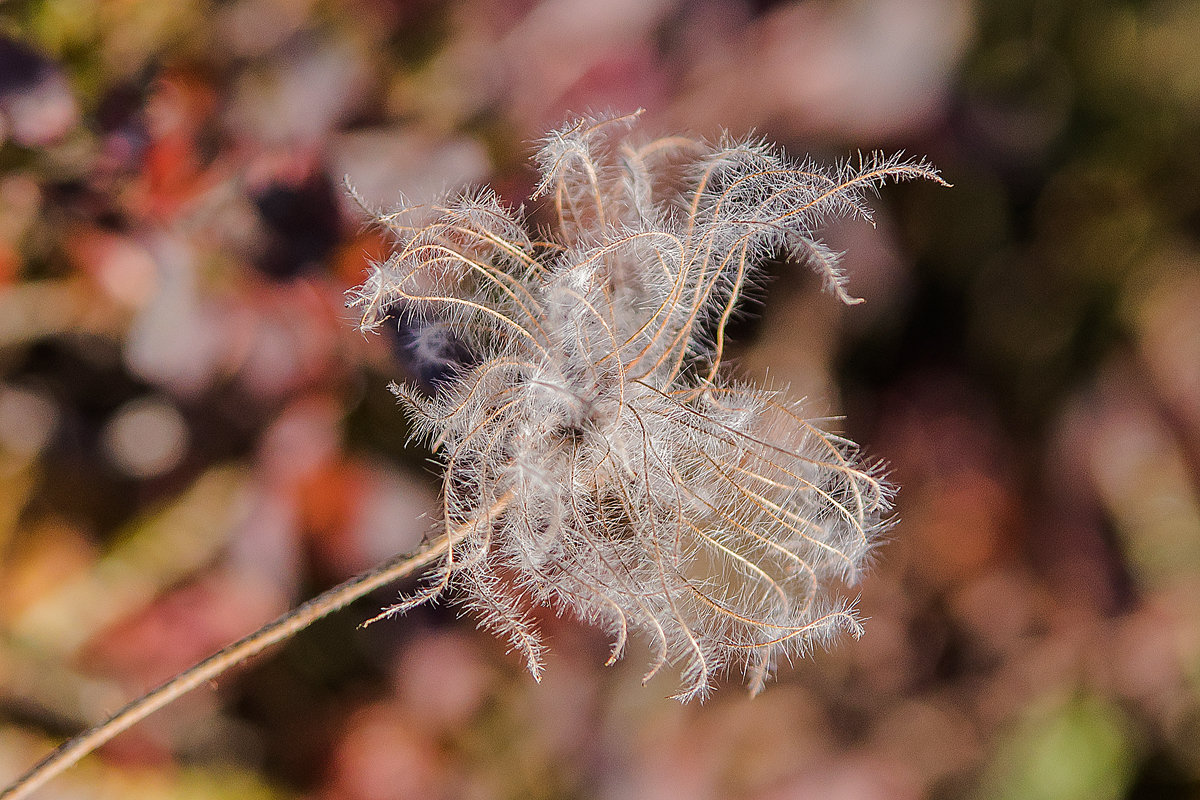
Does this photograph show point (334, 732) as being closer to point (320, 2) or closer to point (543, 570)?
point (543, 570)

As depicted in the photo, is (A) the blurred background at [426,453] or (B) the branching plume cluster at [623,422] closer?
(B) the branching plume cluster at [623,422]

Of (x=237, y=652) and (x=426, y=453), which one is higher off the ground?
(x=426, y=453)

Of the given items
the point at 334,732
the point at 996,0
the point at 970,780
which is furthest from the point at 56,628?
the point at 996,0

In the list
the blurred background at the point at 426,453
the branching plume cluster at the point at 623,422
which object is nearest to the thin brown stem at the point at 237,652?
the branching plume cluster at the point at 623,422

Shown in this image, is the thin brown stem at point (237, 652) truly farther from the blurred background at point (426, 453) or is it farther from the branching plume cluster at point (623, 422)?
the blurred background at point (426, 453)

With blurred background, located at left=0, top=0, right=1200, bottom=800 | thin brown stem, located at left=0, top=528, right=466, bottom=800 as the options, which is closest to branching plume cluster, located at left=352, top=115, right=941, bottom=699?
thin brown stem, located at left=0, top=528, right=466, bottom=800
